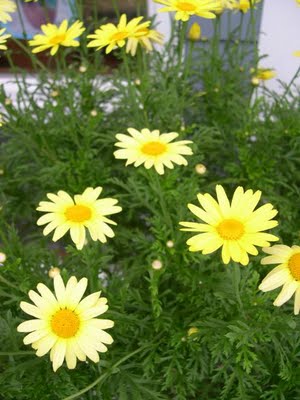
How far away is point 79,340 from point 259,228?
36cm

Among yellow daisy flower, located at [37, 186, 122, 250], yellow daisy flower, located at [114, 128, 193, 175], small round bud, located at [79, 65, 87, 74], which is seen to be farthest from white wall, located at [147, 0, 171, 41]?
yellow daisy flower, located at [37, 186, 122, 250]

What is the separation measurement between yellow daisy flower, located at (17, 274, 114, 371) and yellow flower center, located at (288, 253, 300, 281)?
33 centimetres

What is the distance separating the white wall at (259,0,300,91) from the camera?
2115 millimetres

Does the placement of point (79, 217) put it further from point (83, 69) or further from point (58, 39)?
point (83, 69)

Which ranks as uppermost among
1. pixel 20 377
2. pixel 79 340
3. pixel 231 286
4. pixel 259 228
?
pixel 259 228

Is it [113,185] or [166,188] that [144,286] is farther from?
[113,185]

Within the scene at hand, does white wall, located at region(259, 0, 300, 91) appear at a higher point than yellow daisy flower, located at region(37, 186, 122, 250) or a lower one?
lower

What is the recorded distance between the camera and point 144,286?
4.65ft

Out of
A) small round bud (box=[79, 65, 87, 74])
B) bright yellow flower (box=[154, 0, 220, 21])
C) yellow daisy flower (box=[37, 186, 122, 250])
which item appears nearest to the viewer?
yellow daisy flower (box=[37, 186, 122, 250])

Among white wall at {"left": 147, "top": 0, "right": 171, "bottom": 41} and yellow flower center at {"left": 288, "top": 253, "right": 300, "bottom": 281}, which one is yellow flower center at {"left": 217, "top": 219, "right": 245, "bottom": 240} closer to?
yellow flower center at {"left": 288, "top": 253, "right": 300, "bottom": 281}

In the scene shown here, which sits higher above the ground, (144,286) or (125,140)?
(125,140)

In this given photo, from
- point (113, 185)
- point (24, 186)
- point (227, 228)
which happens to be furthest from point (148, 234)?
point (227, 228)

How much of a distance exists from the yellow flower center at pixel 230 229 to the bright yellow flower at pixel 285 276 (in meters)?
0.06

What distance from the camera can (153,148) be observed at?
1.08 meters
